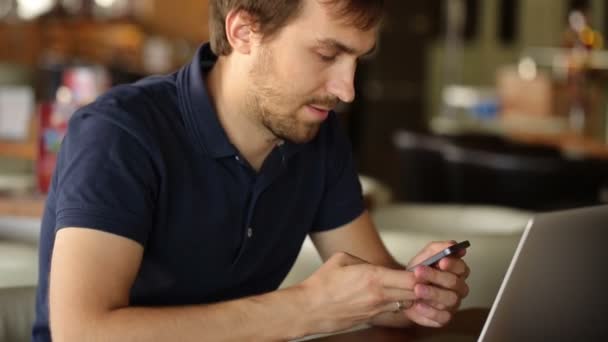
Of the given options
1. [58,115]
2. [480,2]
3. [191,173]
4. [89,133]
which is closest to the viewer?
[89,133]

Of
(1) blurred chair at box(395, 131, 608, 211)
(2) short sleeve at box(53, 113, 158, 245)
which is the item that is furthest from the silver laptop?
(1) blurred chair at box(395, 131, 608, 211)

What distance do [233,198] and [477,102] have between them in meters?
4.92

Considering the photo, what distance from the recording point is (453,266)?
163 cm

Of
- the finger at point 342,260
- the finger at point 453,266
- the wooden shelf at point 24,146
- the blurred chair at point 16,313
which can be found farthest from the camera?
the wooden shelf at point 24,146

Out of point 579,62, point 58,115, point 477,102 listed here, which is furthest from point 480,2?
point 58,115

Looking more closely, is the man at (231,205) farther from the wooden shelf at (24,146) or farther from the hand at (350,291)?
the wooden shelf at (24,146)

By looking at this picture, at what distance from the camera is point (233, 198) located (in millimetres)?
1773

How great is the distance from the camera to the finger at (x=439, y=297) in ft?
5.04

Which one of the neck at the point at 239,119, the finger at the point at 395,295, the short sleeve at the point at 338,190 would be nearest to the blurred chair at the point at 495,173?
the short sleeve at the point at 338,190

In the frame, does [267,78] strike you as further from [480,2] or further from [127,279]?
[480,2]

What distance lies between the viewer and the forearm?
146 cm

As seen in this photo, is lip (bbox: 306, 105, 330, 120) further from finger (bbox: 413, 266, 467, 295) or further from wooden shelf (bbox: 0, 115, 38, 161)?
wooden shelf (bbox: 0, 115, 38, 161)

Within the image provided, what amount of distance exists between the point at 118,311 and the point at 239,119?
1.57ft

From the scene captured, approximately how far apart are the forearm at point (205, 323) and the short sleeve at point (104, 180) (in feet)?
0.43
